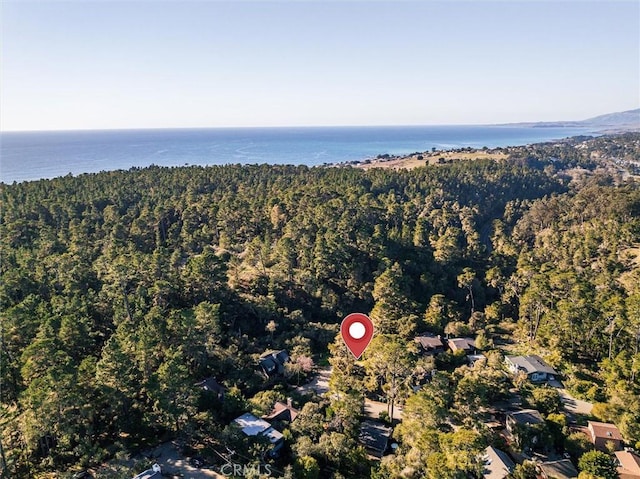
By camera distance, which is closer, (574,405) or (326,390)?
(574,405)

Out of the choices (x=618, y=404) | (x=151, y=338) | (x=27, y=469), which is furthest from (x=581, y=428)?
(x=27, y=469)

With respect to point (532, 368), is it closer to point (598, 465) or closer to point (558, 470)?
point (558, 470)

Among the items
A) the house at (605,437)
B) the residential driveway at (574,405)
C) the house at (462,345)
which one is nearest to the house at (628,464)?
the house at (605,437)

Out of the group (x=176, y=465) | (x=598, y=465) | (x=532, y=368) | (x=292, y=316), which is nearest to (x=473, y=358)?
(x=532, y=368)

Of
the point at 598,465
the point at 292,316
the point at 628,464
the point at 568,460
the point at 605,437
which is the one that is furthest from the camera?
the point at 292,316

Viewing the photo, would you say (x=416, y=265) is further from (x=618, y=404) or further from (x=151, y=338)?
(x=151, y=338)

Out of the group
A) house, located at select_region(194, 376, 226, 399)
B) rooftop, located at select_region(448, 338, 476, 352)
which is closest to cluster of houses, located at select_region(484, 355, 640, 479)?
rooftop, located at select_region(448, 338, 476, 352)

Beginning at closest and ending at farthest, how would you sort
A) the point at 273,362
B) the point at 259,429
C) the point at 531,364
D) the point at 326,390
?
the point at 259,429 → the point at 326,390 → the point at 531,364 → the point at 273,362
